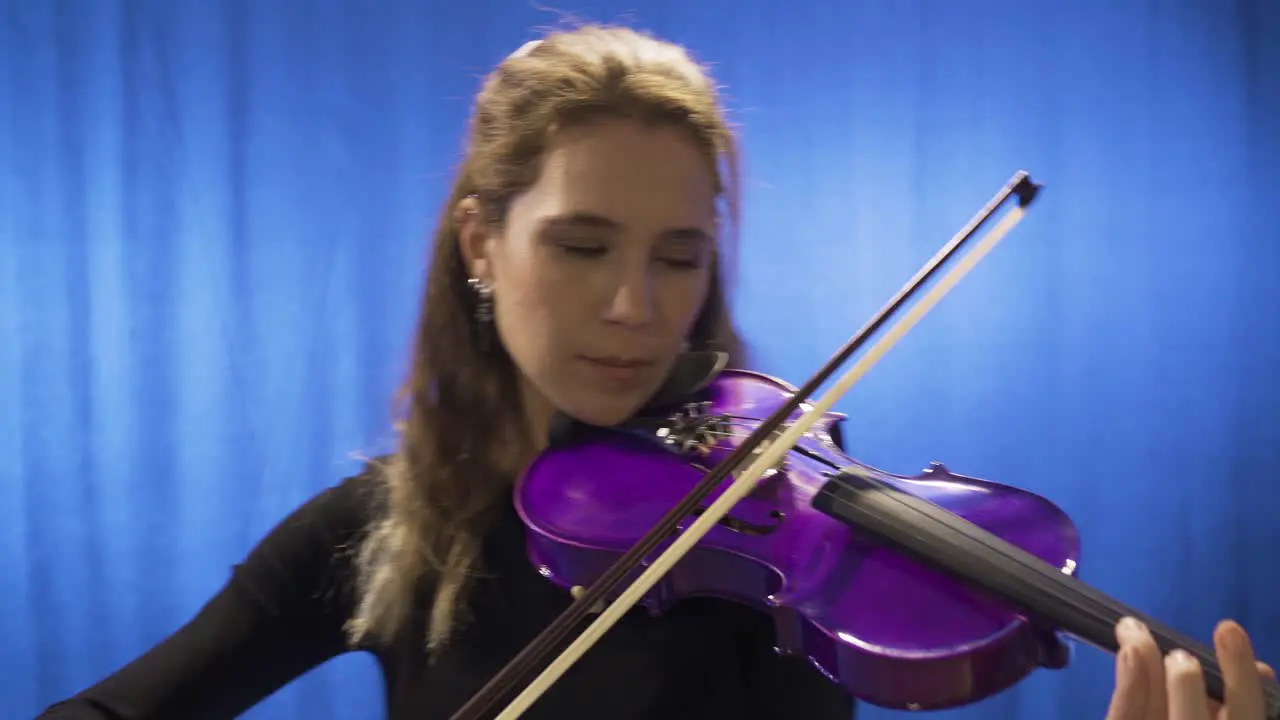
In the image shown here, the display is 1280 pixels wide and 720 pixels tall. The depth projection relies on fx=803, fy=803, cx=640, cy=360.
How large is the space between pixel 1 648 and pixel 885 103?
64.3 inches

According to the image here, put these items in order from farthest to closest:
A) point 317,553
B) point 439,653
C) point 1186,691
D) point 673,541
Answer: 1. point 317,553
2. point 439,653
3. point 673,541
4. point 1186,691

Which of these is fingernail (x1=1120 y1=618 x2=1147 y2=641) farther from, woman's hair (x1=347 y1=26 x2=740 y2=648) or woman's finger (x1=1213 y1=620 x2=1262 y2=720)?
woman's hair (x1=347 y1=26 x2=740 y2=648)

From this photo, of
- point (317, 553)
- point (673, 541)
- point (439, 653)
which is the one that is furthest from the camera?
point (317, 553)

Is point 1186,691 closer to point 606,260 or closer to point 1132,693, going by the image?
point 1132,693

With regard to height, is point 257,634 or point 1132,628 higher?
point 1132,628

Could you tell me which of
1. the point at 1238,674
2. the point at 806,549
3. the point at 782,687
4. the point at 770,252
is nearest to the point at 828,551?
the point at 806,549

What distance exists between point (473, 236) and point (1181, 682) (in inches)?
23.9

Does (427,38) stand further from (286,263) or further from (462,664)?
(462,664)

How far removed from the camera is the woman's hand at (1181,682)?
41 centimetres

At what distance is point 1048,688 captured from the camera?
1.27m

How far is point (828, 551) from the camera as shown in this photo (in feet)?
1.85

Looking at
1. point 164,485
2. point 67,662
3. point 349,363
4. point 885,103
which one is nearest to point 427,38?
point 349,363

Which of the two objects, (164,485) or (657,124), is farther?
(164,485)

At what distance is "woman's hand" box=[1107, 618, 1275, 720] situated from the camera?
0.41m
